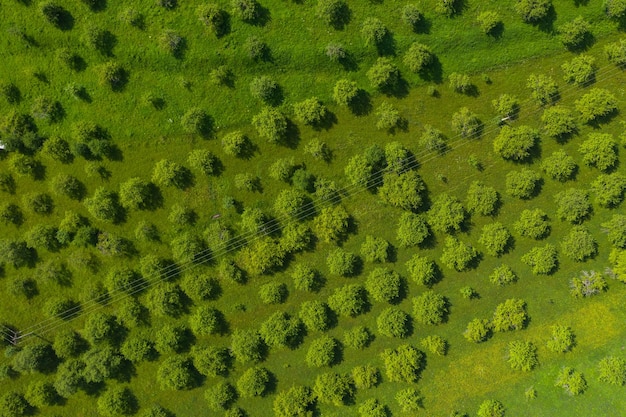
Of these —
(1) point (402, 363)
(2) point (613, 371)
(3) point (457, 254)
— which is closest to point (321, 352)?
(1) point (402, 363)

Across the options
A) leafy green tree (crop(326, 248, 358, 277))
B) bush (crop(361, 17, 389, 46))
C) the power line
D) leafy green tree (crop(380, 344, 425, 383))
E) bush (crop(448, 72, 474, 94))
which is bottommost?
leafy green tree (crop(380, 344, 425, 383))

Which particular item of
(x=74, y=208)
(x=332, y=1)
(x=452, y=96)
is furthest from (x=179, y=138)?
(x=452, y=96)

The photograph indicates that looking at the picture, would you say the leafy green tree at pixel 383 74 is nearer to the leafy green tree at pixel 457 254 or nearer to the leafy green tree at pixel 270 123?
the leafy green tree at pixel 270 123

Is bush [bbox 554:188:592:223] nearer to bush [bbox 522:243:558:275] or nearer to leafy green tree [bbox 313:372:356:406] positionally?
bush [bbox 522:243:558:275]

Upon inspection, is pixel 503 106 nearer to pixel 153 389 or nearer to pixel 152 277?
pixel 152 277

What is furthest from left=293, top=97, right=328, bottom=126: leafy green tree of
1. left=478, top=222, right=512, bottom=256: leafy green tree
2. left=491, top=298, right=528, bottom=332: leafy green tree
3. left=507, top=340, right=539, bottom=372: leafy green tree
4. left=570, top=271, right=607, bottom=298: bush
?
left=570, top=271, right=607, bottom=298: bush

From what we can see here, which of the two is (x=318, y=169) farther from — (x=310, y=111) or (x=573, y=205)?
(x=573, y=205)
